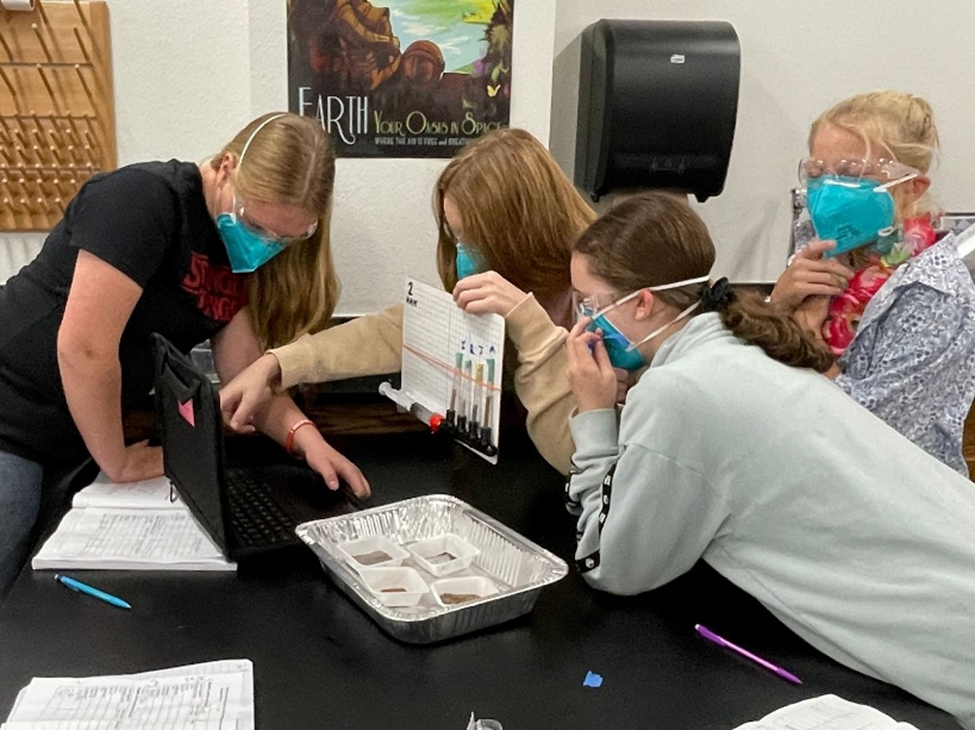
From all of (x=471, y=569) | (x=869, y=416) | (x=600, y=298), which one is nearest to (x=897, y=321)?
(x=869, y=416)

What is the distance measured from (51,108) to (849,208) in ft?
4.87

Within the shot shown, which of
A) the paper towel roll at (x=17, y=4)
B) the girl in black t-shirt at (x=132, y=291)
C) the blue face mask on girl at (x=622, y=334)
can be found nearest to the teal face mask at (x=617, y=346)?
the blue face mask on girl at (x=622, y=334)

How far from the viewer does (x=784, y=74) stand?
2174mm

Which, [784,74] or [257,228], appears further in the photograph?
[784,74]

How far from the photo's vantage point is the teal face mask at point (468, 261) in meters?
1.64

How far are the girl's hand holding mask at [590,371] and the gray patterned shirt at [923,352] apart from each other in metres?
0.41

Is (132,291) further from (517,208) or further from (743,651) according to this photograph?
(743,651)

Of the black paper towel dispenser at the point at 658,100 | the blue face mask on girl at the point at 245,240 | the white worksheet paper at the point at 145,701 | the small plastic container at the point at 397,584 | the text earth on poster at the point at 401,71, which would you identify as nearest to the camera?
the white worksheet paper at the point at 145,701

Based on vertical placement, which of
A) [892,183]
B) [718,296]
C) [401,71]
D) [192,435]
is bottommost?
[192,435]

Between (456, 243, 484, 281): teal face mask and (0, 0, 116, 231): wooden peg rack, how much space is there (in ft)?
2.49

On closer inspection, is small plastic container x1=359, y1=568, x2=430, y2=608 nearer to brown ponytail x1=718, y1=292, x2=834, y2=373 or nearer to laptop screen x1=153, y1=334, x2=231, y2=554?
laptop screen x1=153, y1=334, x2=231, y2=554

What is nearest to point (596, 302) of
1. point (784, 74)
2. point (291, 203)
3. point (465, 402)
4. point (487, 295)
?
point (487, 295)

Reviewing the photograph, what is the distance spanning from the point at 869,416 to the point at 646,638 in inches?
15.6

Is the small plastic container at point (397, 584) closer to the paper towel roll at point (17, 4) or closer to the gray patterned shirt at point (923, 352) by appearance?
the gray patterned shirt at point (923, 352)
